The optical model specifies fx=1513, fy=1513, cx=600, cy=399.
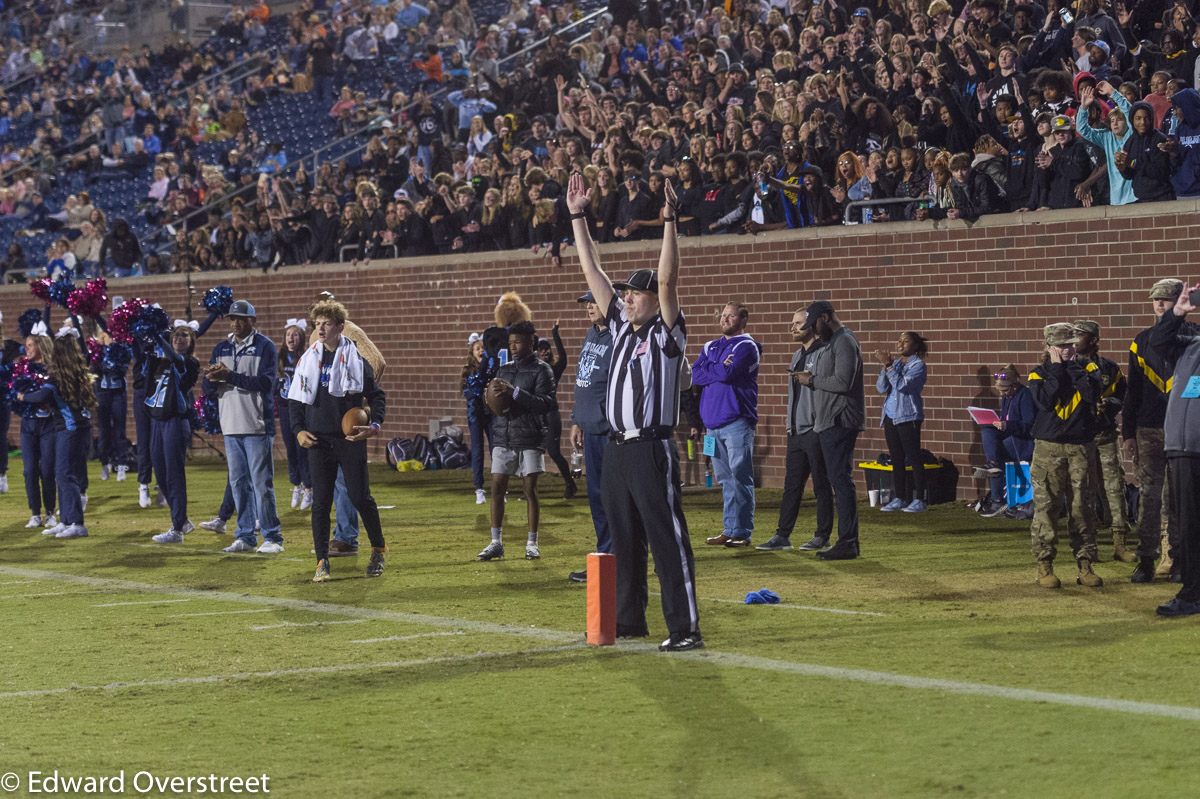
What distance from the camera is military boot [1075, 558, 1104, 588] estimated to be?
432 inches

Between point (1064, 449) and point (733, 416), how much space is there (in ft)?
11.7

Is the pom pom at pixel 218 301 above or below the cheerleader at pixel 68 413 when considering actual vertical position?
above

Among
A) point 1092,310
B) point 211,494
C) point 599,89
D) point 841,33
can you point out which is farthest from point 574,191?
point 599,89

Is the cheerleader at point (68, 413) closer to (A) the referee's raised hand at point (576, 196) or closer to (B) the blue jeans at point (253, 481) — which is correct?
(B) the blue jeans at point (253, 481)

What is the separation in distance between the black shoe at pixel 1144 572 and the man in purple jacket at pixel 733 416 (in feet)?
11.7

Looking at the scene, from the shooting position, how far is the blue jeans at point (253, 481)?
1402 centimetres

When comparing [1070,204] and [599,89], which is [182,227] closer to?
[599,89]

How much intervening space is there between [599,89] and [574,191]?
57.3 feet

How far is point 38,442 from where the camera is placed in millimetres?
16078

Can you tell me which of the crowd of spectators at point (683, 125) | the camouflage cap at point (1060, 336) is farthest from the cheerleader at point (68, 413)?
the camouflage cap at point (1060, 336)

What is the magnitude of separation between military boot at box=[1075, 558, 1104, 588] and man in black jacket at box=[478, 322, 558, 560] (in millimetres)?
4367

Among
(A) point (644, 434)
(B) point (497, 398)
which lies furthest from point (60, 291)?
(A) point (644, 434)

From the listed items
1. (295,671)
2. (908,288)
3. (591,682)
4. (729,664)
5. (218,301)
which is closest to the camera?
(591,682)

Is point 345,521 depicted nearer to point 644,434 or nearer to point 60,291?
point 60,291
